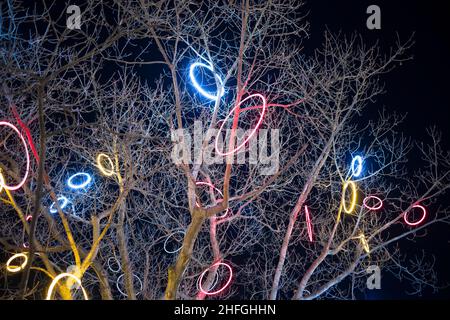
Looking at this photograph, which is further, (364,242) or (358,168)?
(358,168)

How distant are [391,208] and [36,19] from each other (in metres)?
9.33

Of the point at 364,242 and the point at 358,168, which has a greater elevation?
the point at 358,168

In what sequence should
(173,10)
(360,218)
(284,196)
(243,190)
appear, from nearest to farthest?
1. (173,10)
2. (243,190)
3. (360,218)
4. (284,196)

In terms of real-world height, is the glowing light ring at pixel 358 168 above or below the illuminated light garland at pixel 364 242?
above

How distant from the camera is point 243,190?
1052cm

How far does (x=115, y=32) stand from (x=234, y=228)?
7.16 m

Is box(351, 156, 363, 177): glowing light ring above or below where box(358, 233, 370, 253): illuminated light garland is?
above

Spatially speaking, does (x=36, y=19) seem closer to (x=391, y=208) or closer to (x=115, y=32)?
(x=115, y=32)
